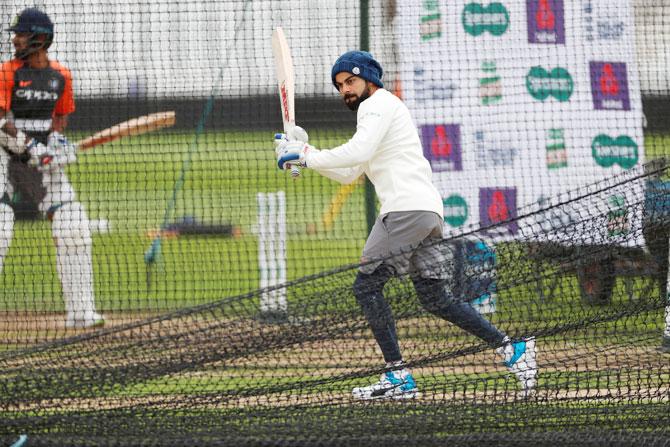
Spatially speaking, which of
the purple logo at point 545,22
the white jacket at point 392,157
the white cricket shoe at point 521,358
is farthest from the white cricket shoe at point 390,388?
the purple logo at point 545,22

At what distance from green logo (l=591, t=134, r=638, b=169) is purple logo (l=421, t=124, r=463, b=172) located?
0.97 m

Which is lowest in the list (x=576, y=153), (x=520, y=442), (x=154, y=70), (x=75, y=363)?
(x=520, y=442)

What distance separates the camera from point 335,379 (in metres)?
4.24

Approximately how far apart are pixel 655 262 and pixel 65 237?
4.10 meters

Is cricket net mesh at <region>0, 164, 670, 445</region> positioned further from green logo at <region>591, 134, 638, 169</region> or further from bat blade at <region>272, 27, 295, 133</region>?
green logo at <region>591, 134, 638, 169</region>

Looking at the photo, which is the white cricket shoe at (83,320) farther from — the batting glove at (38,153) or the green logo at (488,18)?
the green logo at (488,18)

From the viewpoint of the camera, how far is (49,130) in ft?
24.0

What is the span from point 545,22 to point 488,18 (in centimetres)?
40

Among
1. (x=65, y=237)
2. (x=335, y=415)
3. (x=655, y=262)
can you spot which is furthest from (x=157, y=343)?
(x=65, y=237)

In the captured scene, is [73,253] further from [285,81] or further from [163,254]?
[285,81]

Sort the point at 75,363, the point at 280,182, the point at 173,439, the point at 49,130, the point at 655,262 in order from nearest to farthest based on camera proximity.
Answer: the point at 173,439, the point at 75,363, the point at 655,262, the point at 49,130, the point at 280,182

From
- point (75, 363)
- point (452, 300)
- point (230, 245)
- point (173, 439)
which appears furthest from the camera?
point (230, 245)

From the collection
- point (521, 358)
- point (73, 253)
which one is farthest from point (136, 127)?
point (521, 358)

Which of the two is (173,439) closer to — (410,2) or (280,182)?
(410,2)
